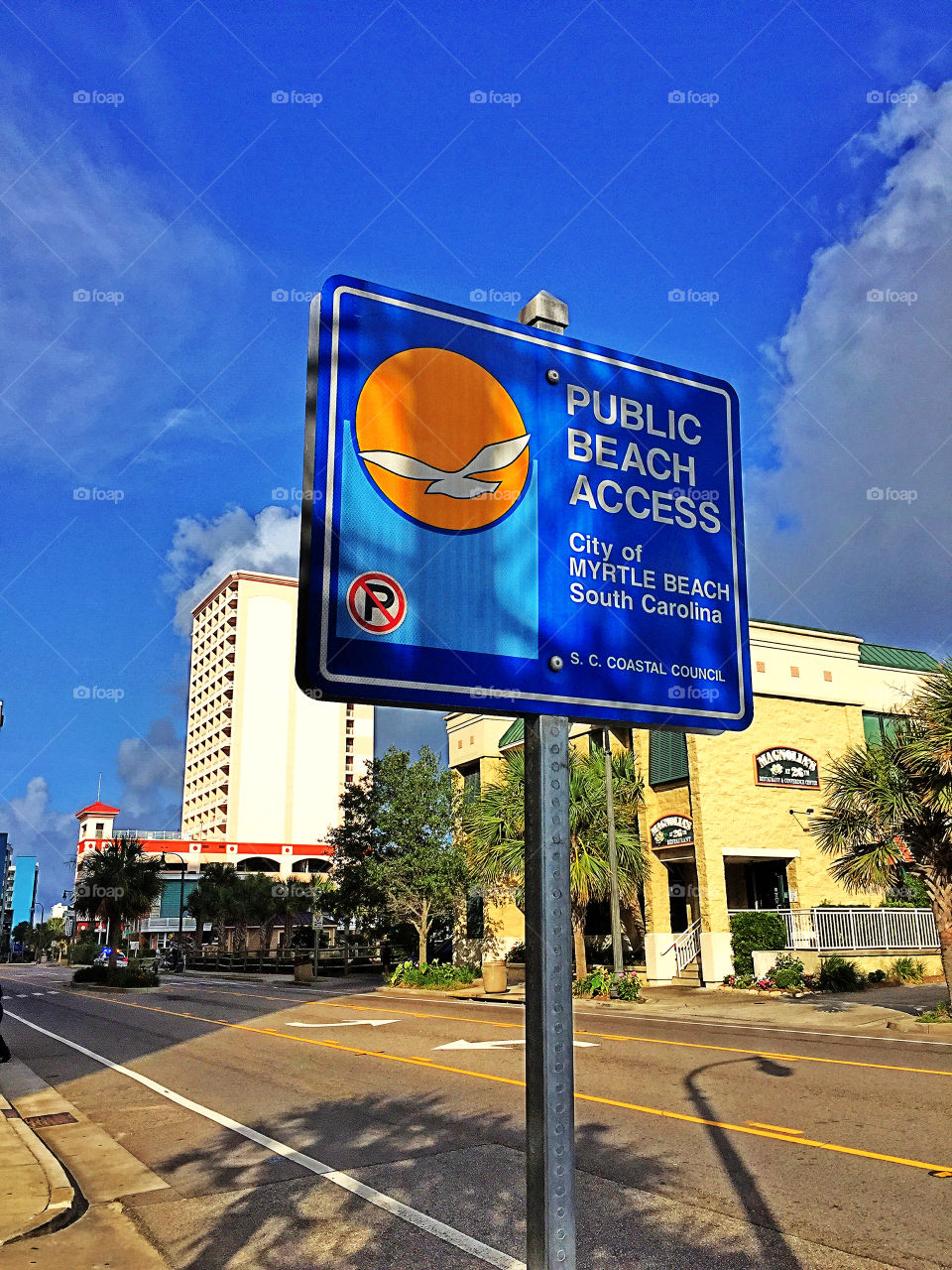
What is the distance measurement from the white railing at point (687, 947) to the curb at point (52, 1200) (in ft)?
78.8

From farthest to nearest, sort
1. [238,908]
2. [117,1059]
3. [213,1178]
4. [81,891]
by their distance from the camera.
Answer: [238,908]
[81,891]
[117,1059]
[213,1178]

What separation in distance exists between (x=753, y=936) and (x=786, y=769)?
5.87m

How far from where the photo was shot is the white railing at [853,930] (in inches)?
1122

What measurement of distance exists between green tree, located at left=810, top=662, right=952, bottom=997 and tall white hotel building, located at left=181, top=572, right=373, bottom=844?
98.6 m

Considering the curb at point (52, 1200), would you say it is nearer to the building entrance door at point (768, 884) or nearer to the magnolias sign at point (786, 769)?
the magnolias sign at point (786, 769)

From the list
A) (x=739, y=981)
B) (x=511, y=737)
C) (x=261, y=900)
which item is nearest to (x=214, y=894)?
(x=261, y=900)

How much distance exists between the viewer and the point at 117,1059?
16734 mm

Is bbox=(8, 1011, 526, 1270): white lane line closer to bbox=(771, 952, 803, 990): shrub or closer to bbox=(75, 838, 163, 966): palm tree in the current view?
bbox=(771, 952, 803, 990): shrub

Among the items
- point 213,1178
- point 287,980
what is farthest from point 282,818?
point 213,1178

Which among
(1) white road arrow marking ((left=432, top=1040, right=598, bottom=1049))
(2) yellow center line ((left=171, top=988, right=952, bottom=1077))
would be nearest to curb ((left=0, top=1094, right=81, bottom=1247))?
(1) white road arrow marking ((left=432, top=1040, right=598, bottom=1049))

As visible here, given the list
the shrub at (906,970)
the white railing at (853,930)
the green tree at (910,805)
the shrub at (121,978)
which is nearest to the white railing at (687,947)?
the white railing at (853,930)

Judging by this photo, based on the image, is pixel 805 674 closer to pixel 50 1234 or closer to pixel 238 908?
pixel 50 1234

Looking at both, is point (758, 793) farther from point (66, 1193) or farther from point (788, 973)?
point (66, 1193)

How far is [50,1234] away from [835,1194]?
5484 millimetres
